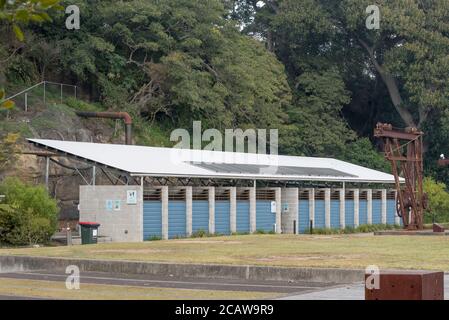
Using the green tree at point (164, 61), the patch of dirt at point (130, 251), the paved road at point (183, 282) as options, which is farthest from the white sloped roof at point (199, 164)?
the paved road at point (183, 282)

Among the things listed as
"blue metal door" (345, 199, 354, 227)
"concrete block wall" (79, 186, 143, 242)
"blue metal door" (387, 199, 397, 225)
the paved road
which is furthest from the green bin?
"blue metal door" (387, 199, 397, 225)

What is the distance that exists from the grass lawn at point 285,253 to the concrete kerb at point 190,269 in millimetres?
787

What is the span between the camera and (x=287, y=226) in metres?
45.4

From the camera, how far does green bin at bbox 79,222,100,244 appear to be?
3381 centimetres

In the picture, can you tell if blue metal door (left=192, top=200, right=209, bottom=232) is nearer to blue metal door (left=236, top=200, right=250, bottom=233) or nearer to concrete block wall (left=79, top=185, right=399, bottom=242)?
concrete block wall (left=79, top=185, right=399, bottom=242)

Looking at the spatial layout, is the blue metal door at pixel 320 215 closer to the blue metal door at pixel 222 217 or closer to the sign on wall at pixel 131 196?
the blue metal door at pixel 222 217

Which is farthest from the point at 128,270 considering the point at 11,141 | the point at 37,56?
the point at 37,56

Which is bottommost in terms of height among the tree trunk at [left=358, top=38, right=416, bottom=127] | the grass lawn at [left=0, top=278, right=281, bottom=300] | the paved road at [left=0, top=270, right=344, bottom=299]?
the paved road at [left=0, top=270, right=344, bottom=299]

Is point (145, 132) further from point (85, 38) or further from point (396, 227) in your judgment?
point (396, 227)

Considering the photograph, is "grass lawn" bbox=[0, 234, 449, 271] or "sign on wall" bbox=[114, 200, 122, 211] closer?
"grass lawn" bbox=[0, 234, 449, 271]

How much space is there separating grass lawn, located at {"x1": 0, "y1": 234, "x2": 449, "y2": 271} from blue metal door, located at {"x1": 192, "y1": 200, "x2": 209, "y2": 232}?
22.8ft

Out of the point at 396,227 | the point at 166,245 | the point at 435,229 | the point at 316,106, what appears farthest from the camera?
the point at 316,106

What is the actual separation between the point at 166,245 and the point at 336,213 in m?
20.4

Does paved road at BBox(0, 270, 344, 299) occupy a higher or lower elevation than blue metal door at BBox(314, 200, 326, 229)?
lower
